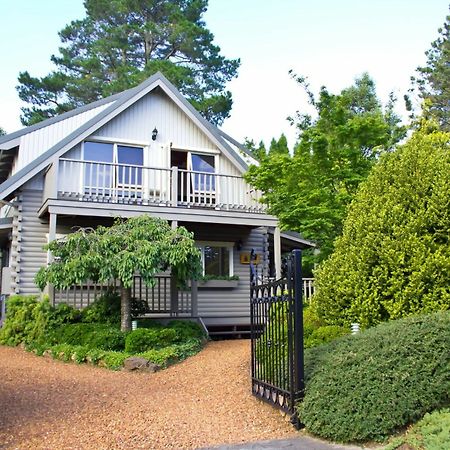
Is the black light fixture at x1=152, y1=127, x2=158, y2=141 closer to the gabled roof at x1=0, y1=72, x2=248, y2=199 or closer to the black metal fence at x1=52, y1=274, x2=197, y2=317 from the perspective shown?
the gabled roof at x1=0, y1=72, x2=248, y2=199

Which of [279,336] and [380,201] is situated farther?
[380,201]

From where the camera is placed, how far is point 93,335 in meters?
10.8

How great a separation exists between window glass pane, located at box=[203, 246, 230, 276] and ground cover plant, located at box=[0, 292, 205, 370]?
14.2 feet

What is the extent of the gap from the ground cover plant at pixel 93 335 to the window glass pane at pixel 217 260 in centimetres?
434

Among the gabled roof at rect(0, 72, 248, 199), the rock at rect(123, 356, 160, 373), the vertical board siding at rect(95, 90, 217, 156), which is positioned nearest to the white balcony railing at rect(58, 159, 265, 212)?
the gabled roof at rect(0, 72, 248, 199)

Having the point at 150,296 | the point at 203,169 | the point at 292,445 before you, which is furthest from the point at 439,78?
the point at 292,445

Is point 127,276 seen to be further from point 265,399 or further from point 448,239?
point 448,239

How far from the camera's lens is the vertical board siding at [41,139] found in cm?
1530

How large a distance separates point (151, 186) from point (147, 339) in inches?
228

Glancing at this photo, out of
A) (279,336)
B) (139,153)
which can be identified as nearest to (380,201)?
(279,336)

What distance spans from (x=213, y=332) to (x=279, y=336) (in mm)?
8909

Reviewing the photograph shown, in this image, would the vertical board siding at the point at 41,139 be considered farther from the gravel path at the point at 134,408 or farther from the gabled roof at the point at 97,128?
the gravel path at the point at 134,408

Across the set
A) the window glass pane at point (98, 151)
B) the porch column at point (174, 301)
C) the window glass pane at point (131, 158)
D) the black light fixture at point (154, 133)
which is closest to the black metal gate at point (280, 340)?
the porch column at point (174, 301)

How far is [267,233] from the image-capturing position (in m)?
16.8
